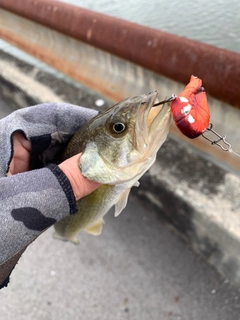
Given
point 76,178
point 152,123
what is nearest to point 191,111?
point 152,123

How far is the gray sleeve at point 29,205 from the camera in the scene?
60.8 inches

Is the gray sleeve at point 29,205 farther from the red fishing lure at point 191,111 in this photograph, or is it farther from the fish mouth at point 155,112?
the red fishing lure at point 191,111

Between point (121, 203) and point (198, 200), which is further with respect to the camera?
point (198, 200)

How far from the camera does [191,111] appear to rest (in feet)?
4.80

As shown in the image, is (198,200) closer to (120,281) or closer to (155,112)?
(120,281)

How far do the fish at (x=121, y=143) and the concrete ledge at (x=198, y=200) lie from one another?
637mm

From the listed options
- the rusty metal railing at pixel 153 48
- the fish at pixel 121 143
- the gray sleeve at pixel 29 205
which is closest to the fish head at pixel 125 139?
the fish at pixel 121 143

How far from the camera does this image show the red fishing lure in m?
1.45

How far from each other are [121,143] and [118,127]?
3.0 inches

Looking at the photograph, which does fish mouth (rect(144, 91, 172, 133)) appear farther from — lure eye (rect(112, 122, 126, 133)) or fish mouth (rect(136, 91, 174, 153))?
lure eye (rect(112, 122, 126, 133))

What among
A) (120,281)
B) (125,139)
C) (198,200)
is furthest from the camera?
(120,281)

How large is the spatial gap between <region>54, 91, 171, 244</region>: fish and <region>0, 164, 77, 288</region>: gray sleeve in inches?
5.6

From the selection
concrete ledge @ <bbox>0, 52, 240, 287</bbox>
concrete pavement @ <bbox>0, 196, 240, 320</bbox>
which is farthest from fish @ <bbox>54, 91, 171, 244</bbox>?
concrete pavement @ <bbox>0, 196, 240, 320</bbox>

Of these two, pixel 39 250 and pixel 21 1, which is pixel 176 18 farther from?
pixel 39 250
